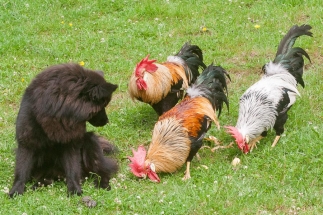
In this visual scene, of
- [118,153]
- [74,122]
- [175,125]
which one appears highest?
[74,122]

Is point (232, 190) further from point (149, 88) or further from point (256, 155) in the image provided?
point (149, 88)

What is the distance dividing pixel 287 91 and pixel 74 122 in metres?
3.27

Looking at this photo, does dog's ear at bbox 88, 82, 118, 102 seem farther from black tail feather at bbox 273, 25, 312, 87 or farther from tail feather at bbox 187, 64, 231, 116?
black tail feather at bbox 273, 25, 312, 87

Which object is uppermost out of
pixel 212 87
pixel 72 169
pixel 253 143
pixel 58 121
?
pixel 58 121

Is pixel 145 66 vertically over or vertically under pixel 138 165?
over

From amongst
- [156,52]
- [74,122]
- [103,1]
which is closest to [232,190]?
[74,122]

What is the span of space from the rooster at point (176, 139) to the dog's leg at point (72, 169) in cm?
73

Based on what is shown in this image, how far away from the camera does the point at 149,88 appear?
846 centimetres

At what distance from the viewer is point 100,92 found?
21.4ft

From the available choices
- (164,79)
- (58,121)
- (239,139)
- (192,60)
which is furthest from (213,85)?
(58,121)

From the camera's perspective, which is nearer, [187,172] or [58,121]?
[58,121]

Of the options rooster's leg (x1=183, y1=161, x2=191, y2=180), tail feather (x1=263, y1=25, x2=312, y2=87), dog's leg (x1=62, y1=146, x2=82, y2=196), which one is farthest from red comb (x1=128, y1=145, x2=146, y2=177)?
tail feather (x1=263, y1=25, x2=312, y2=87)

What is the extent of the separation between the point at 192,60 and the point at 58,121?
351 centimetres

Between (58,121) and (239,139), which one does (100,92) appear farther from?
(239,139)
